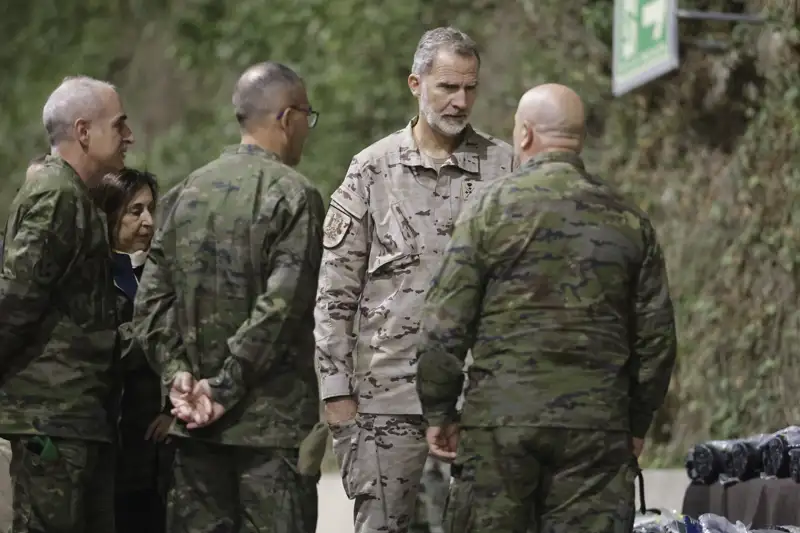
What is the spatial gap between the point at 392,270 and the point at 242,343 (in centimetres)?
66

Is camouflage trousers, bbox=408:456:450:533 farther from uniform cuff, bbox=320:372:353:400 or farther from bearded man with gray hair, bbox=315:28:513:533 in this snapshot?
uniform cuff, bbox=320:372:353:400

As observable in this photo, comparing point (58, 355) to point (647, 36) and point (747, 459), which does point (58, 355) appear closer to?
point (747, 459)

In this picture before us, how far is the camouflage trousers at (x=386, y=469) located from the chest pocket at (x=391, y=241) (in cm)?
43

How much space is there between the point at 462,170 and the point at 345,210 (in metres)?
0.37

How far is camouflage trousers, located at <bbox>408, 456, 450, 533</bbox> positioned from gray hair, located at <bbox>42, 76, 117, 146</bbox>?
1.40 m

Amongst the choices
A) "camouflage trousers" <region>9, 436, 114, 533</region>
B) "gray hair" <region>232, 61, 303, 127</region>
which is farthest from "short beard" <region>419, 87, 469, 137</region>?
"camouflage trousers" <region>9, 436, 114, 533</region>

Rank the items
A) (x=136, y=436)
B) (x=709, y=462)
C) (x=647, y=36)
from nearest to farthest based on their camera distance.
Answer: (x=136, y=436), (x=709, y=462), (x=647, y=36)

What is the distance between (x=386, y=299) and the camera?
13.5 ft

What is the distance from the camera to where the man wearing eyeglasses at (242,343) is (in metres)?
3.66

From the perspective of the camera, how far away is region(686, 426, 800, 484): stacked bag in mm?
5086

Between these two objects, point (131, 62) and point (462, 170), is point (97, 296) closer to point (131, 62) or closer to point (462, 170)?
point (462, 170)

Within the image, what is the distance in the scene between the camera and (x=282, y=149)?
12.7 feet

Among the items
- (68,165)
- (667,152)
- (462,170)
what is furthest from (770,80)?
(68,165)

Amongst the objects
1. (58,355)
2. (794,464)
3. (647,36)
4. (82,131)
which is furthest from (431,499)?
(647,36)
